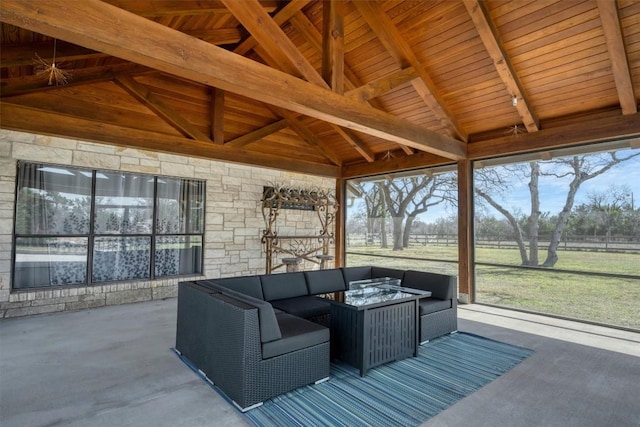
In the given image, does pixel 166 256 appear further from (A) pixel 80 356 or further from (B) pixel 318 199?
(B) pixel 318 199

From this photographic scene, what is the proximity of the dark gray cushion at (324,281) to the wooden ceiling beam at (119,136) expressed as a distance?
2961 mm

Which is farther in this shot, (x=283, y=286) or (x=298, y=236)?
(x=298, y=236)

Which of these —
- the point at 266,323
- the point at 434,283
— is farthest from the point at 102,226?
the point at 434,283

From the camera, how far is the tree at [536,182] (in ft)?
16.4

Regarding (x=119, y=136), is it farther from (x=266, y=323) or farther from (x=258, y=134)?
(x=266, y=323)

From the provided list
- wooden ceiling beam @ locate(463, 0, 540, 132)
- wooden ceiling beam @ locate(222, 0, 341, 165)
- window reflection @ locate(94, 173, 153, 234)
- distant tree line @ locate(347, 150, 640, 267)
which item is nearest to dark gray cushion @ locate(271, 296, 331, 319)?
wooden ceiling beam @ locate(222, 0, 341, 165)

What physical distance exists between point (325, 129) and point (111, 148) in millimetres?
4125

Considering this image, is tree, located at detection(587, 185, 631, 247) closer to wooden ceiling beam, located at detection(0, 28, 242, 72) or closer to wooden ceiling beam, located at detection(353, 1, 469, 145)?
wooden ceiling beam, located at detection(353, 1, 469, 145)

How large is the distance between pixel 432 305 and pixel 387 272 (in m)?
1.12

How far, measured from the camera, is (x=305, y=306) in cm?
386

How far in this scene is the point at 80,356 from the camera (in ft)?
11.1

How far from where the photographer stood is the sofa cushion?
386cm

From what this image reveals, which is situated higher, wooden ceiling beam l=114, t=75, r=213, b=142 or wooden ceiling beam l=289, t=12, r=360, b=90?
wooden ceiling beam l=289, t=12, r=360, b=90

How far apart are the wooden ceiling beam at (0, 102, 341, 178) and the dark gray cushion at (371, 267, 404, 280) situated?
318 cm
